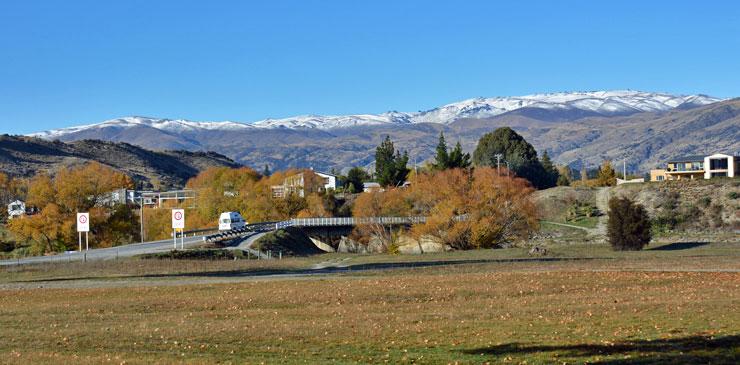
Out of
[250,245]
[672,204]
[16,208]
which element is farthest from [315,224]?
[16,208]

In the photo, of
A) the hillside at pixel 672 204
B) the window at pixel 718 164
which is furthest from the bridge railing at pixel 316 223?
the window at pixel 718 164

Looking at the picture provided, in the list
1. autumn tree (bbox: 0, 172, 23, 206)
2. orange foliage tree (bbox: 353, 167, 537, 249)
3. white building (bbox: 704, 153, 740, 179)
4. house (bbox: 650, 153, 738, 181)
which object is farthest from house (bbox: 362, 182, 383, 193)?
autumn tree (bbox: 0, 172, 23, 206)

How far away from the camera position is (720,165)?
147375mm

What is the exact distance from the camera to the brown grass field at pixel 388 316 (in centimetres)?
1973

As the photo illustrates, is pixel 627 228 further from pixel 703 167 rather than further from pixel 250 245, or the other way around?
pixel 703 167

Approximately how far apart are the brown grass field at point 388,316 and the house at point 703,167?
105 metres

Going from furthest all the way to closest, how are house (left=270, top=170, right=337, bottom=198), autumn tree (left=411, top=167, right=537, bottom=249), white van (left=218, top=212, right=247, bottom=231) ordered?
house (left=270, top=170, right=337, bottom=198)
white van (left=218, top=212, right=247, bottom=231)
autumn tree (left=411, top=167, right=537, bottom=249)

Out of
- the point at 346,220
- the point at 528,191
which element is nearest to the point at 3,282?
the point at 528,191

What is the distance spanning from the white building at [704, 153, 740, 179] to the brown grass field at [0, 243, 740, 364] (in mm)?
104439

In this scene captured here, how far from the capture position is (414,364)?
1834cm

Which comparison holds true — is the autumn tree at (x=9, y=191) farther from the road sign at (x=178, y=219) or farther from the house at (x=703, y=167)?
the house at (x=703, y=167)

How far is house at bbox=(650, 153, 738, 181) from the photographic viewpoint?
476ft

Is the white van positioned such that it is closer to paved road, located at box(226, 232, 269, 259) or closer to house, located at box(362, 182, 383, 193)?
paved road, located at box(226, 232, 269, 259)

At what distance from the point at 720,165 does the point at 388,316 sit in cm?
13392
